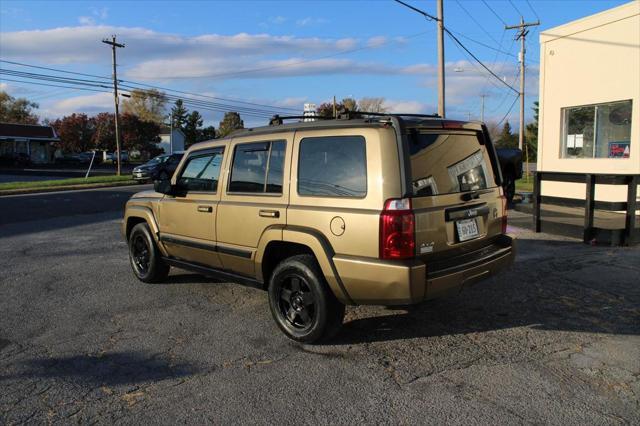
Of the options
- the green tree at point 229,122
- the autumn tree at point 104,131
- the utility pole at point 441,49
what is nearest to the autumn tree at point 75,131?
the autumn tree at point 104,131

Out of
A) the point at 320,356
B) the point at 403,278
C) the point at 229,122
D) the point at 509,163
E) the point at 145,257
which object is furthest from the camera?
the point at 229,122


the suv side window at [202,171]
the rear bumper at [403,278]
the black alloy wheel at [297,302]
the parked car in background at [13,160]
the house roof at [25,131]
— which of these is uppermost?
the house roof at [25,131]

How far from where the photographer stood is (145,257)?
6.62m

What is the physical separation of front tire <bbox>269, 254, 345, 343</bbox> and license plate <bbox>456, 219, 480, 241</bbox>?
119cm

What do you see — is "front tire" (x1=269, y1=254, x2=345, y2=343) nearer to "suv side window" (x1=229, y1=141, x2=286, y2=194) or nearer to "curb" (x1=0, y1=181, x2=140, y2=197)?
"suv side window" (x1=229, y1=141, x2=286, y2=194)

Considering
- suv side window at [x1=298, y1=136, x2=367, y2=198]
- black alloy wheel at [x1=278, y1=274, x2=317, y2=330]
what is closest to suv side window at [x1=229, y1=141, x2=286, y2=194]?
suv side window at [x1=298, y1=136, x2=367, y2=198]

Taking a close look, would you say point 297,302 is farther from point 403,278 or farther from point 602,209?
point 602,209

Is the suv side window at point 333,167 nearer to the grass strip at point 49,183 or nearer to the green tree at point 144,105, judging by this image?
the grass strip at point 49,183

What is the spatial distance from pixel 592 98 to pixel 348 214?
455 inches

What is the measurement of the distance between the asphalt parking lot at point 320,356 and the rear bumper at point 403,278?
54 cm

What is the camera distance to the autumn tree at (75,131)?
69.9 m

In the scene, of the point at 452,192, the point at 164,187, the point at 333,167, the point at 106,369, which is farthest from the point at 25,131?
the point at 452,192

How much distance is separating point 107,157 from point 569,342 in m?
83.1

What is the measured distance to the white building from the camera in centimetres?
1198
